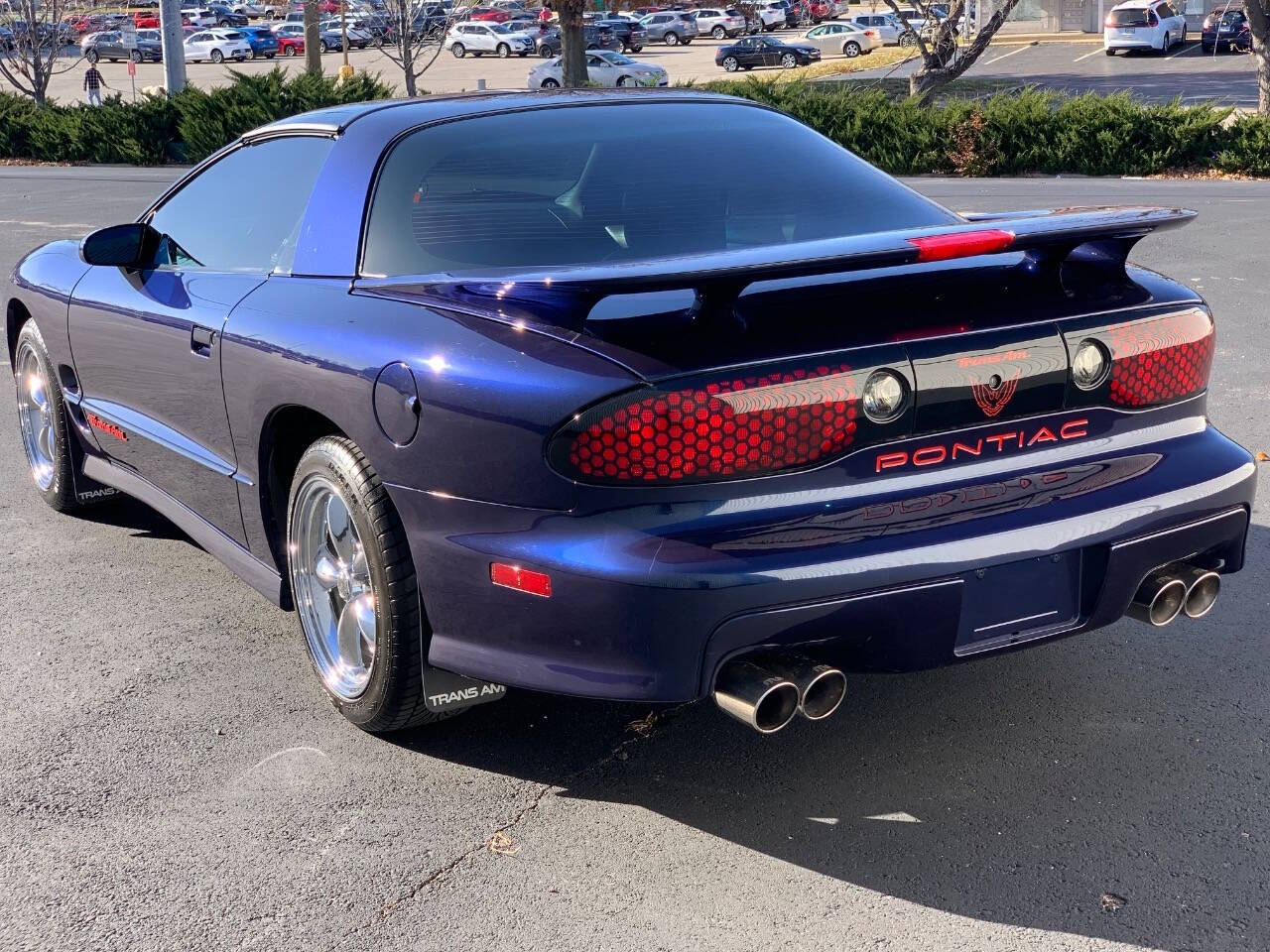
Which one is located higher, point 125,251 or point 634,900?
point 125,251

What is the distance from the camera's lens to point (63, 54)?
6756 cm

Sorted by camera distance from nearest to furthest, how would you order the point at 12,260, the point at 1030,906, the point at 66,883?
1. the point at 1030,906
2. the point at 66,883
3. the point at 12,260

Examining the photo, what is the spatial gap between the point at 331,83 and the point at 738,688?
26.3 meters

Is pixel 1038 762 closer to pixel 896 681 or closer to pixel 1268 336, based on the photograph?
pixel 896 681

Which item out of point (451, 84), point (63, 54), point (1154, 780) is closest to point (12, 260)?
point (1154, 780)

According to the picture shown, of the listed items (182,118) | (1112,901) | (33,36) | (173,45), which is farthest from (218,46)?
(1112,901)

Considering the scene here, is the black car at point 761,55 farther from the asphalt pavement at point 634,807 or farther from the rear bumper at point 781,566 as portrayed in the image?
the rear bumper at point 781,566

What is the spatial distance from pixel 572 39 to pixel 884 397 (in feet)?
107

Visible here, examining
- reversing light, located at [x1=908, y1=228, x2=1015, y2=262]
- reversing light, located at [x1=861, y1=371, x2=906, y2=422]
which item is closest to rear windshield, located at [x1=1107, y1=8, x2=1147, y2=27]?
reversing light, located at [x1=908, y1=228, x2=1015, y2=262]

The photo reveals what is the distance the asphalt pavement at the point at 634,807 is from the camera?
2850 mm

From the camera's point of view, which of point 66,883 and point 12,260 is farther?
point 12,260

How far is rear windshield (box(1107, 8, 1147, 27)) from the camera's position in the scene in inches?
2046

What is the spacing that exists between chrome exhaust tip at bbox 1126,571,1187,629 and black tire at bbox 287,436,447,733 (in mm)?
1617

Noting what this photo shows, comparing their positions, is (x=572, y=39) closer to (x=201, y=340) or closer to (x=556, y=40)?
(x=556, y=40)
